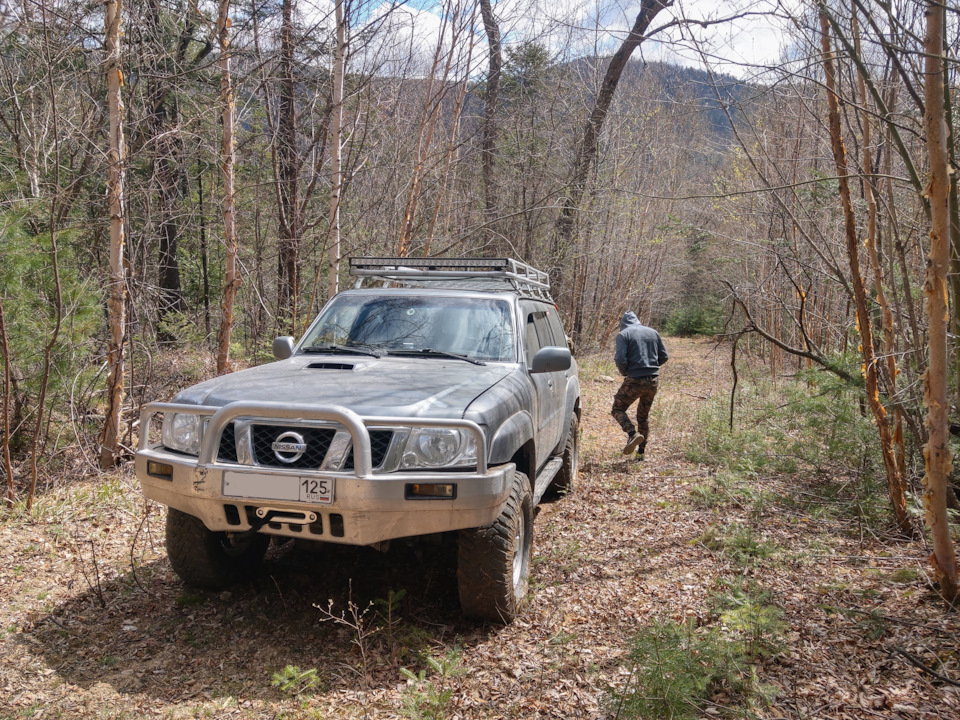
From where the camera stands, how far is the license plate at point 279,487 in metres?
3.23

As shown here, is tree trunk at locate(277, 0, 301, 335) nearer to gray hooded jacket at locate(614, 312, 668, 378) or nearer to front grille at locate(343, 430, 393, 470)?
gray hooded jacket at locate(614, 312, 668, 378)

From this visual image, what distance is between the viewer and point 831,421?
6.41 meters

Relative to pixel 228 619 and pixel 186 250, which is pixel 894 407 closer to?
pixel 228 619

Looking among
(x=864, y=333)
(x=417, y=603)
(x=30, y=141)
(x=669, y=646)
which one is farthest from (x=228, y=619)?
(x=30, y=141)

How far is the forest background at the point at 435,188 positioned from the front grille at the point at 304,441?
9.76 ft

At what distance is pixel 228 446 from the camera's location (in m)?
3.51

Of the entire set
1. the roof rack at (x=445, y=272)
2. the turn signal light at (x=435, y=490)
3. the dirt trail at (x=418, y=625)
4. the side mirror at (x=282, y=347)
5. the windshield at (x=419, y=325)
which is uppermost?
the roof rack at (x=445, y=272)

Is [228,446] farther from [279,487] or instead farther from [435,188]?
[435,188]

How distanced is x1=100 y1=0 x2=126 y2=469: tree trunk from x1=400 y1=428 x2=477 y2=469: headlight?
4.06m

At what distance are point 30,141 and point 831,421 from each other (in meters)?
10.4

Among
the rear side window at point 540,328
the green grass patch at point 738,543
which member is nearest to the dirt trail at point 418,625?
the green grass patch at point 738,543

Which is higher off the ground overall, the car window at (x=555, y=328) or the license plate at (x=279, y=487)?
the car window at (x=555, y=328)

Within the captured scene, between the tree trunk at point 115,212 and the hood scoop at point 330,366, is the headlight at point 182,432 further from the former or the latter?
the tree trunk at point 115,212

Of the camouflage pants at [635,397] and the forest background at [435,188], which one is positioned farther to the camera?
the camouflage pants at [635,397]
